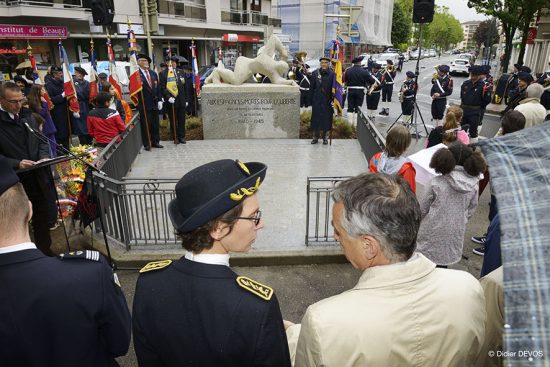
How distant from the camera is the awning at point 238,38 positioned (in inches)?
1396

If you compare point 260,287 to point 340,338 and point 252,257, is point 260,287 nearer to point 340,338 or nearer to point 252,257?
point 340,338

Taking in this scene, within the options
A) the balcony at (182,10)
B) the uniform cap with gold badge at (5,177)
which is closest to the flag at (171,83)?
the uniform cap with gold badge at (5,177)

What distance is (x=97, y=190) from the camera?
471 cm

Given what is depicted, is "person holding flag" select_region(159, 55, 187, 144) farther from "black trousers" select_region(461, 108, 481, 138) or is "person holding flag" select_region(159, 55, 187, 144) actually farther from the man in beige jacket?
the man in beige jacket

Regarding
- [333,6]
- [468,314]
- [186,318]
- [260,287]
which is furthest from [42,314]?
[333,6]

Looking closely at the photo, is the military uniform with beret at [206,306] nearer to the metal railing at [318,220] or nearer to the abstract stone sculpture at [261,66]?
the metal railing at [318,220]

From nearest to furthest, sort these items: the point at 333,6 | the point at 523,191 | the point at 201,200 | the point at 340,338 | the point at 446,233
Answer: the point at 523,191 → the point at 340,338 → the point at 201,200 → the point at 446,233 → the point at 333,6

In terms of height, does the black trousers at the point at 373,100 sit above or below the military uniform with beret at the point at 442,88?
below

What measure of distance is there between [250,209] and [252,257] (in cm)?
317

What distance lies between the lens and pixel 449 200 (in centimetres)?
Answer: 370

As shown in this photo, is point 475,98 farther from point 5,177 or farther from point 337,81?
point 5,177

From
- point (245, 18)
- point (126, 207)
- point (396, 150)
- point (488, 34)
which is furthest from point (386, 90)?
point (245, 18)

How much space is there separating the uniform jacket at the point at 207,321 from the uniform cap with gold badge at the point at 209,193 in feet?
0.64

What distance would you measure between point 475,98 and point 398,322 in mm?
9468
